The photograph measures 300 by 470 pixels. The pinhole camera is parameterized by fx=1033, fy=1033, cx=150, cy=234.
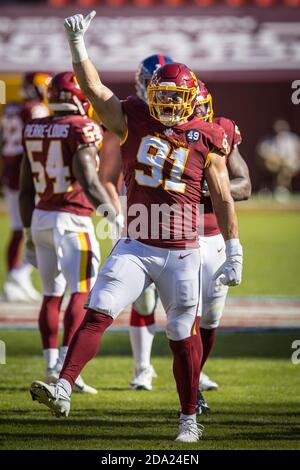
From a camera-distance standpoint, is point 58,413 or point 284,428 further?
point 284,428

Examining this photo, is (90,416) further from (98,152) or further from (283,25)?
(283,25)

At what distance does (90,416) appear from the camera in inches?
224

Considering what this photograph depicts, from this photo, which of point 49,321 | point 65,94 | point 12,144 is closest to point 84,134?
point 65,94

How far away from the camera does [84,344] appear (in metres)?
4.88

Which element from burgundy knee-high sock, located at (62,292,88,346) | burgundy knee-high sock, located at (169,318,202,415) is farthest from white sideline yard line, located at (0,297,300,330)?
burgundy knee-high sock, located at (169,318,202,415)

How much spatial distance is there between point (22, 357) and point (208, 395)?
5.80 ft

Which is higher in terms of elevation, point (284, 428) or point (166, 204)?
point (166, 204)

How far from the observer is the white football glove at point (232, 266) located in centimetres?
496

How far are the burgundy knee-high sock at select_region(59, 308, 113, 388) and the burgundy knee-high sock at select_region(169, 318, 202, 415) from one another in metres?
0.40

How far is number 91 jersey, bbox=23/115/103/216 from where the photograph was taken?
6359 mm

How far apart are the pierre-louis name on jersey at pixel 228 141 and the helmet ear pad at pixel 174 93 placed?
60 centimetres

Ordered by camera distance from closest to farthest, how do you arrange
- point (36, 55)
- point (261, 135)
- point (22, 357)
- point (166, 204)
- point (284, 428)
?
point (166, 204)
point (284, 428)
point (22, 357)
point (36, 55)
point (261, 135)

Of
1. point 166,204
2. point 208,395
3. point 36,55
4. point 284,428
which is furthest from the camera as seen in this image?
point 36,55
